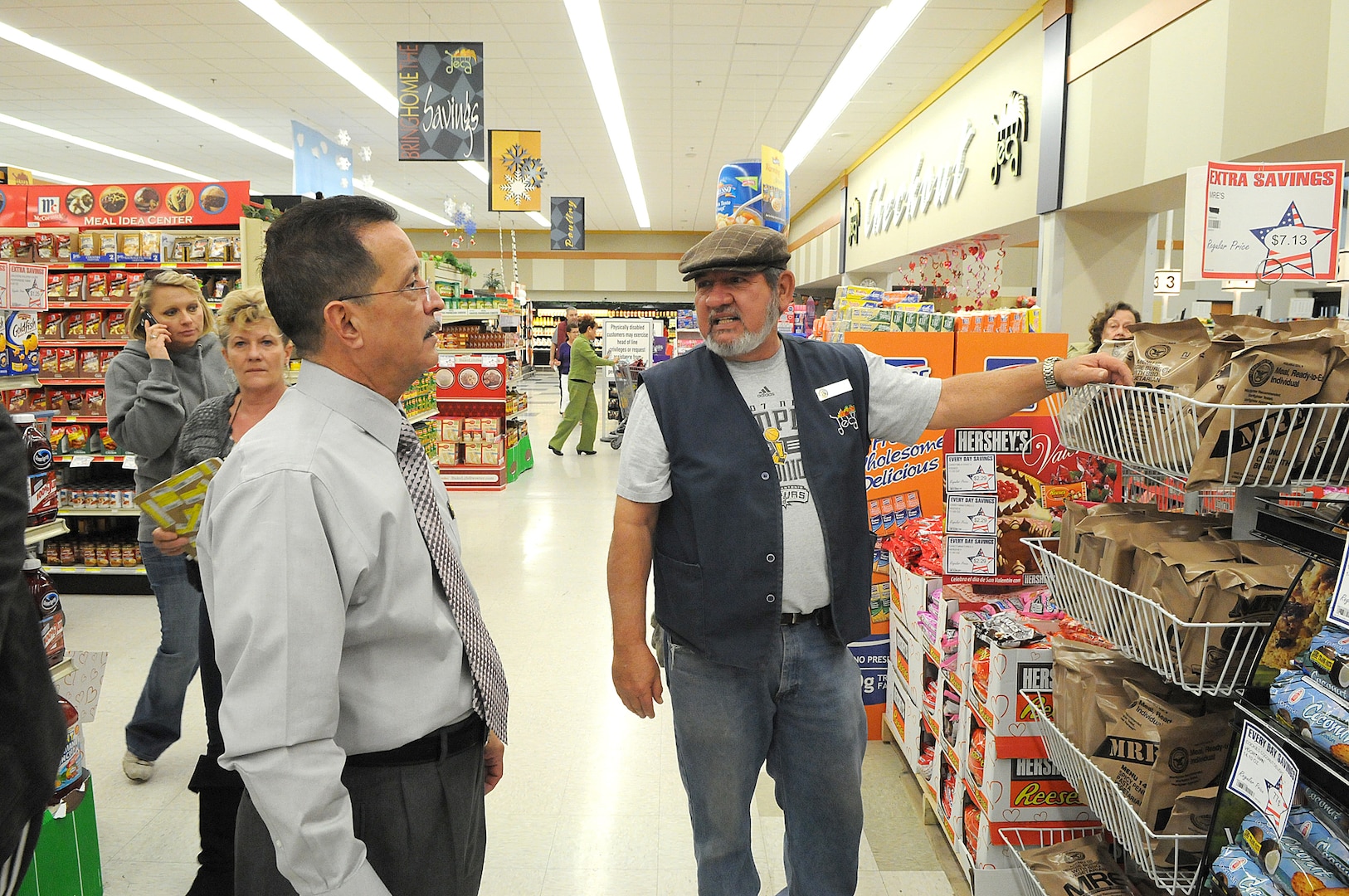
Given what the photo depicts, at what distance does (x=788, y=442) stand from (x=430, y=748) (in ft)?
3.25

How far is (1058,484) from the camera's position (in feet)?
10.1

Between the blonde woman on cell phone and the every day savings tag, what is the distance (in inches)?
85.6

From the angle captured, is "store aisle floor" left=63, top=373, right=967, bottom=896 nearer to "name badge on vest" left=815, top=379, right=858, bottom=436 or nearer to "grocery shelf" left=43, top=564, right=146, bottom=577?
"grocery shelf" left=43, top=564, right=146, bottom=577

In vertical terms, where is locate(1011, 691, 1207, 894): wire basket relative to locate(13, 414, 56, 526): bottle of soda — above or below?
below

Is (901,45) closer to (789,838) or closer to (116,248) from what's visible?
(116,248)

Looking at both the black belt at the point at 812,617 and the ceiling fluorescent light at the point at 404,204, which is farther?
the ceiling fluorescent light at the point at 404,204

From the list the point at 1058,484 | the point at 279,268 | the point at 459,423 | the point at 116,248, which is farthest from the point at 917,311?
the point at 459,423

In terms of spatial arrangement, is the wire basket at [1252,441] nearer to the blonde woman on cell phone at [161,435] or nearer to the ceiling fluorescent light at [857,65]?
the blonde woman on cell phone at [161,435]

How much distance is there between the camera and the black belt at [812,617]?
6.16 ft

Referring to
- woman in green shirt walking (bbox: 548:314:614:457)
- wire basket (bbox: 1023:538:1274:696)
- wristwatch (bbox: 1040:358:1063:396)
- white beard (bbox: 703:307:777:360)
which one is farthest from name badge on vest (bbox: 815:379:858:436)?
woman in green shirt walking (bbox: 548:314:614:457)

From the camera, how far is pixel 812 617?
1.90 metres

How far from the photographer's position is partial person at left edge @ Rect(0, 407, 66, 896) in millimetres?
1010

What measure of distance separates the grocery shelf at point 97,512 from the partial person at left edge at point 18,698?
483 centimetres

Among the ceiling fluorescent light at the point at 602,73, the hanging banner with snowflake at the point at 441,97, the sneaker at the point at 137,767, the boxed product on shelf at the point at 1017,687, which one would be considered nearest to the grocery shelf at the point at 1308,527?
the boxed product on shelf at the point at 1017,687
